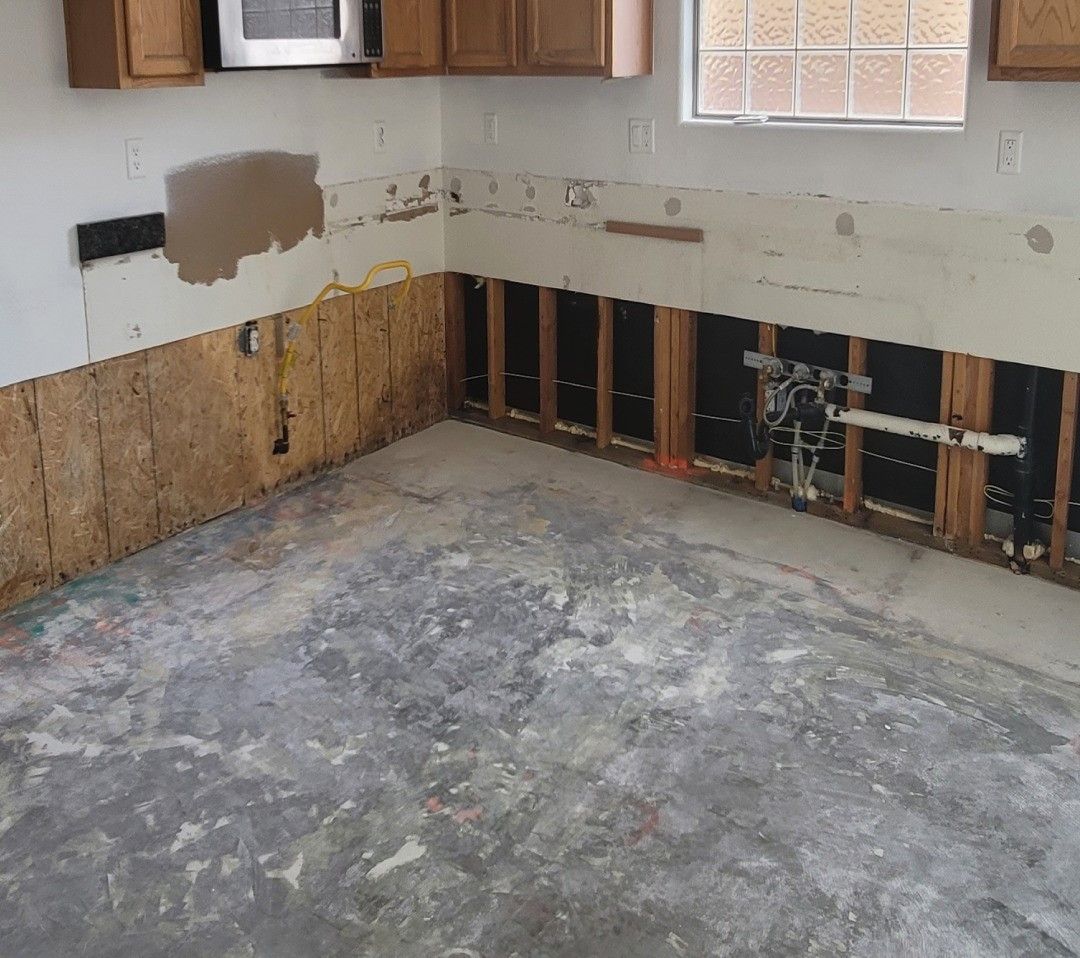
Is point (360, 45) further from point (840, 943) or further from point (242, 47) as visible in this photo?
point (840, 943)

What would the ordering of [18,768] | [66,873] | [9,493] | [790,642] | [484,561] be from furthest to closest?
1. [484,561]
2. [9,493]
3. [790,642]
4. [18,768]
5. [66,873]

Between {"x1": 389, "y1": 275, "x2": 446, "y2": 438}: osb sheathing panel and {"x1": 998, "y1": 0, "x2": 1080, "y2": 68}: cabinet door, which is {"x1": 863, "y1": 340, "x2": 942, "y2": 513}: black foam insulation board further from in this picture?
{"x1": 389, "y1": 275, "x2": 446, "y2": 438}: osb sheathing panel

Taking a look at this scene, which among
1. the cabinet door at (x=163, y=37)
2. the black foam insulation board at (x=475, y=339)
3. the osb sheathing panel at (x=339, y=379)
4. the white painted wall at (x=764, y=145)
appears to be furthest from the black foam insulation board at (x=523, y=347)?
the cabinet door at (x=163, y=37)

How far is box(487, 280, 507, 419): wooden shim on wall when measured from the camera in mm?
5172

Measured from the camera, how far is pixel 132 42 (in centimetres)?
347

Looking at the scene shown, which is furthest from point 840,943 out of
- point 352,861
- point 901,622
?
point 901,622

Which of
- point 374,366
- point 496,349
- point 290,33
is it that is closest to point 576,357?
point 496,349

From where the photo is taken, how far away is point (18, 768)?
293 cm

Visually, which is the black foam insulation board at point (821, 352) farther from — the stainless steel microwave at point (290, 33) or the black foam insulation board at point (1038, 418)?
the stainless steel microwave at point (290, 33)

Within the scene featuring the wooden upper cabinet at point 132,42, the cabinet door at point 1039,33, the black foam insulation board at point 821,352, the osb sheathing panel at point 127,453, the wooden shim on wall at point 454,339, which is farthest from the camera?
the wooden shim on wall at point 454,339

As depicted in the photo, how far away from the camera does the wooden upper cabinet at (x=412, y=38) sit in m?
4.41

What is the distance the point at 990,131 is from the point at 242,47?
2.29m

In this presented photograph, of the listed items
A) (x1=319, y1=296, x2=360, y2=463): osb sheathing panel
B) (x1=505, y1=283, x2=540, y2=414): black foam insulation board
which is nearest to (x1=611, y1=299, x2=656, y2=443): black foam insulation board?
(x1=505, y1=283, x2=540, y2=414): black foam insulation board

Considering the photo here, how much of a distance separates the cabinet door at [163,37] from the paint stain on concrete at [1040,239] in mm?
2571
